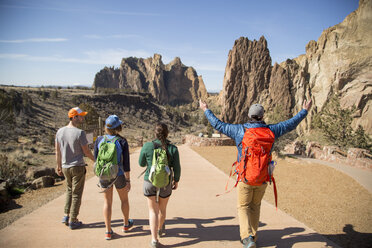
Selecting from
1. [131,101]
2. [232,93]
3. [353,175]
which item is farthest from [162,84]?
[353,175]

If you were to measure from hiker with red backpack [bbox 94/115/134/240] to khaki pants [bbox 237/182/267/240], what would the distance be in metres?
1.62

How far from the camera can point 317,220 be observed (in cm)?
519

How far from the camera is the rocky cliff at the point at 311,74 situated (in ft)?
135

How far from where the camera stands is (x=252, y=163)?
10.6ft

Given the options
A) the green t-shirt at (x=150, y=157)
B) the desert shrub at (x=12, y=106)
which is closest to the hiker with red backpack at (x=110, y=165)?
the green t-shirt at (x=150, y=157)

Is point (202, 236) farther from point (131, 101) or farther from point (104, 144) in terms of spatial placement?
point (131, 101)

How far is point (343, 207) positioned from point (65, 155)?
20.5 feet

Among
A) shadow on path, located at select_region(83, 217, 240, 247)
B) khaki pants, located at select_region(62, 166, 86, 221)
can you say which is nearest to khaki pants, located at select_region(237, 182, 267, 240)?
shadow on path, located at select_region(83, 217, 240, 247)

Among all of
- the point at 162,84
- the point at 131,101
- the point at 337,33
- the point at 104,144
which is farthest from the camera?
the point at 162,84

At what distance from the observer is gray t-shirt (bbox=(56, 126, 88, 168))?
13.1 ft

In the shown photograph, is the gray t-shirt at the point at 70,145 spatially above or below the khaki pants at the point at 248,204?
above

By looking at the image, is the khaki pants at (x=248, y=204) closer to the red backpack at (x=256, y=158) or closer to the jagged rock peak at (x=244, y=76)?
the red backpack at (x=256, y=158)

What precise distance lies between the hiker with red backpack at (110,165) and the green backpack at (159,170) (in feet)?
1.84

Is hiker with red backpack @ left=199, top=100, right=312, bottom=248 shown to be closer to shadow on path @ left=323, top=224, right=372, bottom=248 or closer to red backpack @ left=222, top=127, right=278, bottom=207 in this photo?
red backpack @ left=222, top=127, right=278, bottom=207
